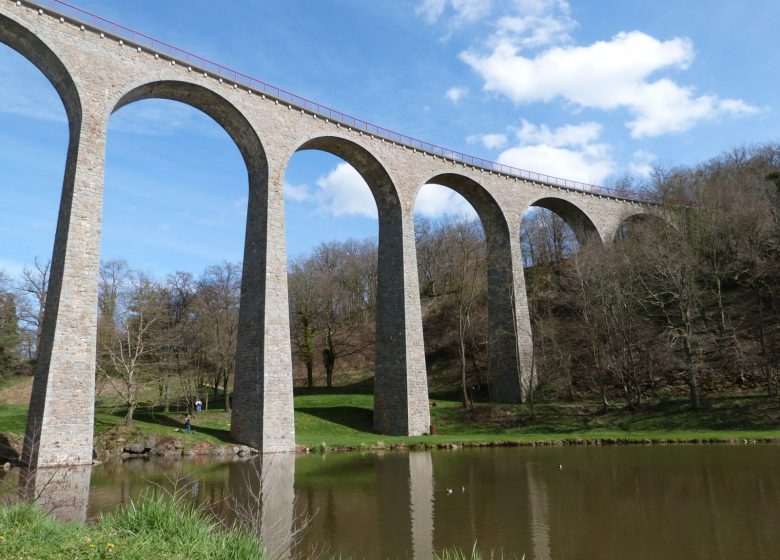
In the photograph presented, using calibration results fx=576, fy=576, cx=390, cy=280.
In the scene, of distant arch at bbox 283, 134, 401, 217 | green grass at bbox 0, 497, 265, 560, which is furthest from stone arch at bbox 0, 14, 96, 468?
green grass at bbox 0, 497, 265, 560

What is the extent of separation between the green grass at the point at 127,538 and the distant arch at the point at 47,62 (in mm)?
17331

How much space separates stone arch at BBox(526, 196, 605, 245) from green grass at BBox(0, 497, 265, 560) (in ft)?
117

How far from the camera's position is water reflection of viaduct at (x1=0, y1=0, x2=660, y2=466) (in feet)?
62.0

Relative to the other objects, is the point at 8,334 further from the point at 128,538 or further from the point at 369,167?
the point at 128,538

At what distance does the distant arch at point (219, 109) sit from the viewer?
23.6 metres

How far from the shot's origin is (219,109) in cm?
2547

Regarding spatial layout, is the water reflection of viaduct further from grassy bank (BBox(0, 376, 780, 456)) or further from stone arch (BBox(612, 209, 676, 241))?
stone arch (BBox(612, 209, 676, 241))

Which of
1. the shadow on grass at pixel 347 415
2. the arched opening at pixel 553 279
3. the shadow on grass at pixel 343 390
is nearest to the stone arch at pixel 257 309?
the shadow on grass at pixel 347 415

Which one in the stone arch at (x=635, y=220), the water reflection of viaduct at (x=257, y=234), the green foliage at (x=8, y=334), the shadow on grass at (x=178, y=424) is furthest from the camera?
the stone arch at (x=635, y=220)

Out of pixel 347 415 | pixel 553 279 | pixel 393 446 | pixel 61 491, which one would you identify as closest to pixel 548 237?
pixel 553 279

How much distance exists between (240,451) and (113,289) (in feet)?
68.7

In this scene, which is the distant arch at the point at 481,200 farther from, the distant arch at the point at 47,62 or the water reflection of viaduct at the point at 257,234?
the distant arch at the point at 47,62

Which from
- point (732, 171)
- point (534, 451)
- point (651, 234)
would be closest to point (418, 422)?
point (534, 451)

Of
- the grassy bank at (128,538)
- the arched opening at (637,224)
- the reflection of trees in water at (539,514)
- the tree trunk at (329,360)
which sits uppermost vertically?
the arched opening at (637,224)
